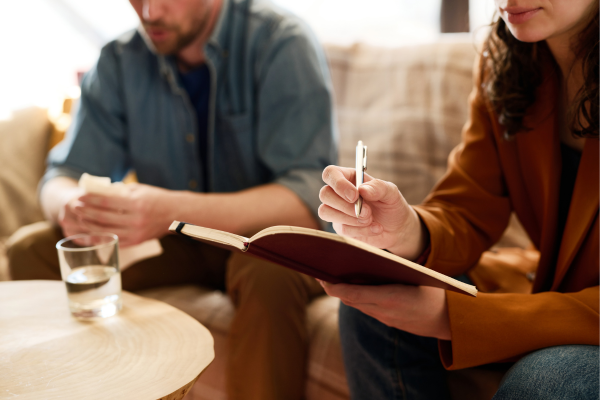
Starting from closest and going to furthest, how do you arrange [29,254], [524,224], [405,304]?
[405,304] → [524,224] → [29,254]

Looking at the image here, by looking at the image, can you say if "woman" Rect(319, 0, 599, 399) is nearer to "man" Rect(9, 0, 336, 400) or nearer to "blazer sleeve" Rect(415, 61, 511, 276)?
"blazer sleeve" Rect(415, 61, 511, 276)

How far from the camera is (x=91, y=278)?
0.73 m

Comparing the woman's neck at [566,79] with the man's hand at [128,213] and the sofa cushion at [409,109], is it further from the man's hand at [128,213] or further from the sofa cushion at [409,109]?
the man's hand at [128,213]

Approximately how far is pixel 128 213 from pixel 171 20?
18.8 inches

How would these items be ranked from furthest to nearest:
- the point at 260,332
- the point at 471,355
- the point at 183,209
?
the point at 183,209, the point at 260,332, the point at 471,355

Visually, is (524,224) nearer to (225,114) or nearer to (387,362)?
(387,362)

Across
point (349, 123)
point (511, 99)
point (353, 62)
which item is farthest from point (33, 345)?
point (353, 62)

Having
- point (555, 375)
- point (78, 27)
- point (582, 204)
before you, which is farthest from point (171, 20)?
point (78, 27)

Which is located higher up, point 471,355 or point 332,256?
point 332,256

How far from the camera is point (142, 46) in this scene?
132 cm

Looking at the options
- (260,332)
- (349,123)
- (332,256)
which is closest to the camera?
(332,256)

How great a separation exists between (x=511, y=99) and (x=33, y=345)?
29.6 inches

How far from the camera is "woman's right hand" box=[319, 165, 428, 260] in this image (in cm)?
59

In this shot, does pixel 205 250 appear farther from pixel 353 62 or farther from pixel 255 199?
pixel 353 62
